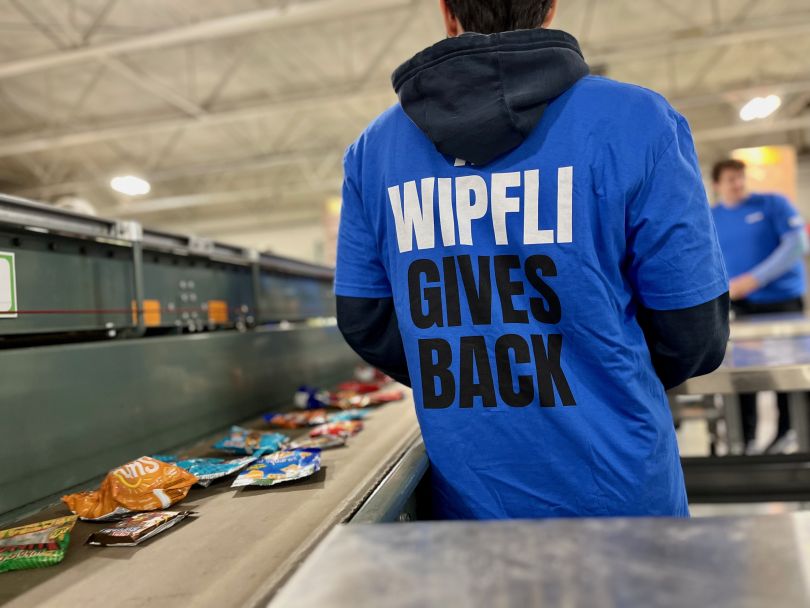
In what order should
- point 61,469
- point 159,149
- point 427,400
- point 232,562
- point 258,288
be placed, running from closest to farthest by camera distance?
point 232,562
point 427,400
point 61,469
point 258,288
point 159,149

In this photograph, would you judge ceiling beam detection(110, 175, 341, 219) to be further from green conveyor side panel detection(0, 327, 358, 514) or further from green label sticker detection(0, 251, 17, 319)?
green label sticker detection(0, 251, 17, 319)

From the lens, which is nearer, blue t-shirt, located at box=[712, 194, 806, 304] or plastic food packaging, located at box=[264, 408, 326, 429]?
plastic food packaging, located at box=[264, 408, 326, 429]

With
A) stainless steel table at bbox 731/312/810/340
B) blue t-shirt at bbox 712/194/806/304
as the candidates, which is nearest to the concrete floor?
blue t-shirt at bbox 712/194/806/304

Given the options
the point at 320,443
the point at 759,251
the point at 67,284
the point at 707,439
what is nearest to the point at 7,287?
the point at 67,284

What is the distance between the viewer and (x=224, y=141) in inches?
405

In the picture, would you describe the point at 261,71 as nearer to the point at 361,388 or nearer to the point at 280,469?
the point at 361,388

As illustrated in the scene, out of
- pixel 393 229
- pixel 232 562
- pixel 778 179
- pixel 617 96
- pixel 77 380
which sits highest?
pixel 778 179

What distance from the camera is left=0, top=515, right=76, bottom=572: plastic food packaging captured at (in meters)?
0.89

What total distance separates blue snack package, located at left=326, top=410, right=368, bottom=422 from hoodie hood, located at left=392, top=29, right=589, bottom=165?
1.15 metres

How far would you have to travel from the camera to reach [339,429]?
1675 mm

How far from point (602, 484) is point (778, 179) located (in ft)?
28.7

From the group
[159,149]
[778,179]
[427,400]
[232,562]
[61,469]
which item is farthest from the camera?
[159,149]

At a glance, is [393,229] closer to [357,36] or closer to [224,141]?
[357,36]

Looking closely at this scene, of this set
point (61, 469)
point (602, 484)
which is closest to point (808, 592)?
point (602, 484)
